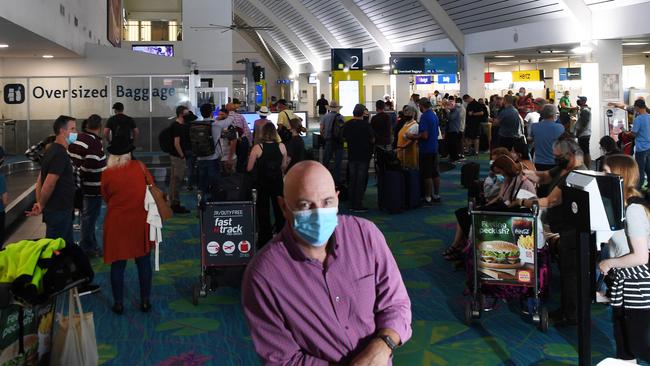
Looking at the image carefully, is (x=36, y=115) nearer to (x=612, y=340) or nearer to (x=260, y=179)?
(x=260, y=179)

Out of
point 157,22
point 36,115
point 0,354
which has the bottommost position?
point 0,354

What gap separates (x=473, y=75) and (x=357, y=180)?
12971mm

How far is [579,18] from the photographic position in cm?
1612

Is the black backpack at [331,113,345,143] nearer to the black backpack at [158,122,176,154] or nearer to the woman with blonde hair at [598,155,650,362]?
the black backpack at [158,122,176,154]

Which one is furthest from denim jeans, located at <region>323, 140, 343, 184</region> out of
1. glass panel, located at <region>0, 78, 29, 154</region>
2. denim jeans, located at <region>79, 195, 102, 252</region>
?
glass panel, located at <region>0, 78, 29, 154</region>

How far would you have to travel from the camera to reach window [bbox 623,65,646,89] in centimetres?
2855

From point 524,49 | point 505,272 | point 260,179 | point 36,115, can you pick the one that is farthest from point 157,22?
point 505,272

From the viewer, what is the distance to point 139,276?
214 inches

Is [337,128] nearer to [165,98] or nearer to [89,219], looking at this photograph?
[89,219]

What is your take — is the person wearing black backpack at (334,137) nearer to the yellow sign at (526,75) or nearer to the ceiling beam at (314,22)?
the yellow sign at (526,75)

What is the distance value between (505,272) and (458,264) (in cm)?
172

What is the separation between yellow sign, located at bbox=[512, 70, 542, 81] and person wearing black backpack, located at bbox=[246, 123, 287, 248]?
2419cm

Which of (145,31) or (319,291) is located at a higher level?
(145,31)

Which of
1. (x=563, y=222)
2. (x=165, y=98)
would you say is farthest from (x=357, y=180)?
(x=165, y=98)
